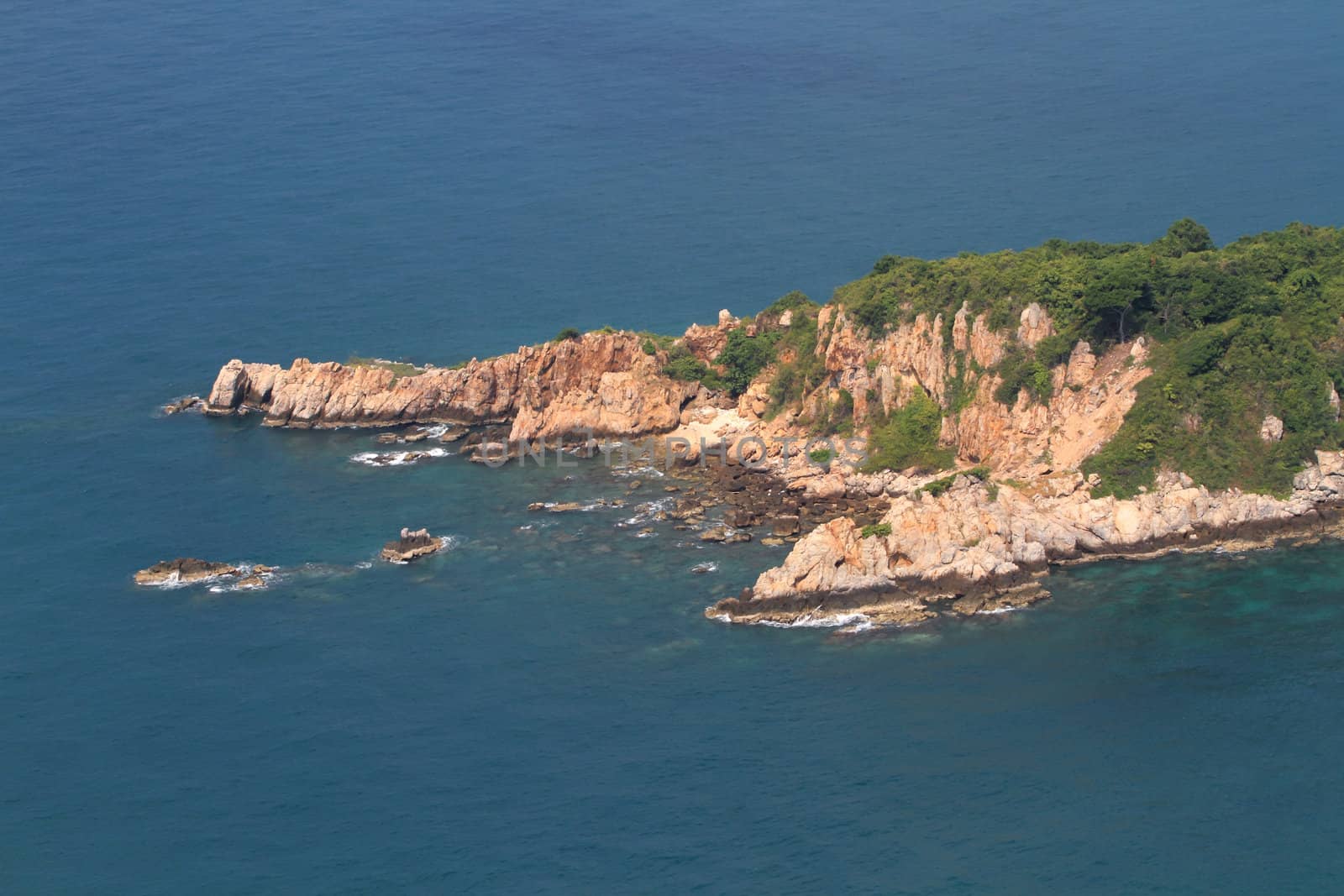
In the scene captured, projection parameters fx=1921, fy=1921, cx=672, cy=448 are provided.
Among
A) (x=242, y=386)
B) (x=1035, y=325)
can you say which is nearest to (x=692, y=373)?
(x=1035, y=325)

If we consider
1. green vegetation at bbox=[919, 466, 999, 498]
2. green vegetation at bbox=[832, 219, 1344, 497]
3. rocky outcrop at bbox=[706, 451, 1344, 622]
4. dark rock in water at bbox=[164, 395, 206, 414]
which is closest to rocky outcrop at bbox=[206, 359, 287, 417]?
dark rock in water at bbox=[164, 395, 206, 414]

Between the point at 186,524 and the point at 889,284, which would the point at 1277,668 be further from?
the point at 186,524

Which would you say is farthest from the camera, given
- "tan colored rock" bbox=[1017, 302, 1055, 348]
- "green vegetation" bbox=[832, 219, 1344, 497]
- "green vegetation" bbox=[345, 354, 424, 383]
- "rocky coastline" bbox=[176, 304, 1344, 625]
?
"green vegetation" bbox=[345, 354, 424, 383]

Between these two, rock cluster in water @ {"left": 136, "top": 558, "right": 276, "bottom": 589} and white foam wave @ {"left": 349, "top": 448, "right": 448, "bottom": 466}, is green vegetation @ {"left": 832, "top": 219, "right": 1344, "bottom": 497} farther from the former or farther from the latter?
rock cluster in water @ {"left": 136, "top": 558, "right": 276, "bottom": 589}

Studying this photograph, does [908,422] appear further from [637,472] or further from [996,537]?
[637,472]

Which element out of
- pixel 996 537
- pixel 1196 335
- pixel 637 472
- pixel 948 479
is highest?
pixel 1196 335
